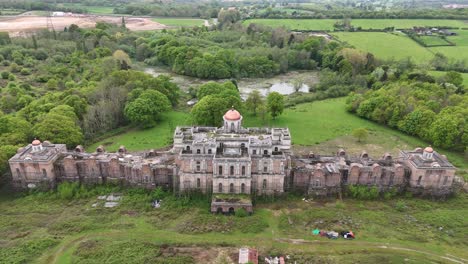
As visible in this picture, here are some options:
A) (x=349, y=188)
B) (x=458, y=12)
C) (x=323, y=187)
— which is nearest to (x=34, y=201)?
(x=323, y=187)

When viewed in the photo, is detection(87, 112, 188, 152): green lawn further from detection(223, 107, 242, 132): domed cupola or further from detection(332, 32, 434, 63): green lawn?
detection(332, 32, 434, 63): green lawn

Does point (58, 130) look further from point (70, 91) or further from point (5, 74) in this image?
point (5, 74)

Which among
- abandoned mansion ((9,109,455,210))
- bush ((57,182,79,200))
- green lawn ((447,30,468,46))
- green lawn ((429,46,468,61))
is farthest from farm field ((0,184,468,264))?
green lawn ((447,30,468,46))

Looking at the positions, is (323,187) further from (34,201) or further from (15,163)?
(15,163)

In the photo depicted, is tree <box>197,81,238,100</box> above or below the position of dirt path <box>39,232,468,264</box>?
above

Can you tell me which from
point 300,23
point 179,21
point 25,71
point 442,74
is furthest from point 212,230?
point 179,21

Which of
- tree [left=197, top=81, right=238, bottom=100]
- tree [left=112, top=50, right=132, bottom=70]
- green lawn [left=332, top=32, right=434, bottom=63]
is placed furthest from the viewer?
green lawn [left=332, top=32, right=434, bottom=63]
